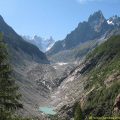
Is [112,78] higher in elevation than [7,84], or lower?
higher

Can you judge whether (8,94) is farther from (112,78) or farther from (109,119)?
(112,78)

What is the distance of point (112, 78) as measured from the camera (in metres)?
149

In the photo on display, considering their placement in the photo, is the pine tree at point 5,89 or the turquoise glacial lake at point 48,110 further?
the turquoise glacial lake at point 48,110

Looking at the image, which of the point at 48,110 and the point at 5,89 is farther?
the point at 48,110

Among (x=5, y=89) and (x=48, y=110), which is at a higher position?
(x=48, y=110)

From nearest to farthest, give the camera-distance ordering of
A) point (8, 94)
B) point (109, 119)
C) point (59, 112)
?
point (8, 94) < point (109, 119) < point (59, 112)

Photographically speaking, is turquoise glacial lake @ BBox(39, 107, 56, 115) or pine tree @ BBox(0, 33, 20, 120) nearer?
A: pine tree @ BBox(0, 33, 20, 120)

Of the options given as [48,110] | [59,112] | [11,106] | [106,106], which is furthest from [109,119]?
[48,110]

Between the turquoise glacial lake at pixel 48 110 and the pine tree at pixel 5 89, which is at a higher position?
the turquoise glacial lake at pixel 48 110

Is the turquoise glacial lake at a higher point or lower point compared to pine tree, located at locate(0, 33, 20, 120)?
higher

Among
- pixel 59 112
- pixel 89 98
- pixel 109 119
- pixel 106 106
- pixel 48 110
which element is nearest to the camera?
pixel 109 119

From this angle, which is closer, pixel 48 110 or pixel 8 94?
pixel 8 94

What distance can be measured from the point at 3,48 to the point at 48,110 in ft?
525

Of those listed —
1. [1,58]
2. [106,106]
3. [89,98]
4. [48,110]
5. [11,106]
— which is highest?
[48,110]
